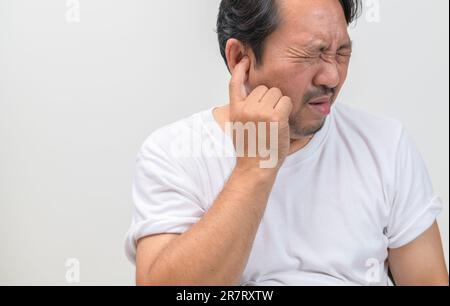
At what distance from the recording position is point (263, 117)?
134 cm

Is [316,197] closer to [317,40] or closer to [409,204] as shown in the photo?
[409,204]

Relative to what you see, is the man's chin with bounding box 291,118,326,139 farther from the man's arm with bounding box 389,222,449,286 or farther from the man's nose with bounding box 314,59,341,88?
the man's arm with bounding box 389,222,449,286

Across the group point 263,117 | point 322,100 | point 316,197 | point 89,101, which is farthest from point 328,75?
point 89,101

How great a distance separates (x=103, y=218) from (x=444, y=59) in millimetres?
1335

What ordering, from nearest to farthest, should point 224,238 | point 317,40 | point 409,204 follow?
point 224,238 < point 317,40 < point 409,204

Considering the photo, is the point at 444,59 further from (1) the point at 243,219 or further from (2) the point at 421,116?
(1) the point at 243,219

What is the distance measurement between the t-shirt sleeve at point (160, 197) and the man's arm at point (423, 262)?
47 centimetres

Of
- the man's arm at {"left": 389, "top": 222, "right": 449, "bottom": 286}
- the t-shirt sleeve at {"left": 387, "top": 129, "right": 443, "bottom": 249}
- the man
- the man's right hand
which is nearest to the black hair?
the man

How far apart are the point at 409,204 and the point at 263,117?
0.42 metres

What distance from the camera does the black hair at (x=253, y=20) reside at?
1.45m

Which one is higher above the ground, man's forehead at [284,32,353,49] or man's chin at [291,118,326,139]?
man's forehead at [284,32,353,49]

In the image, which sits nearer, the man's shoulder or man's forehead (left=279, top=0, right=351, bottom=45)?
man's forehead (left=279, top=0, right=351, bottom=45)

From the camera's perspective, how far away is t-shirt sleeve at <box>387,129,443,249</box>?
148cm
